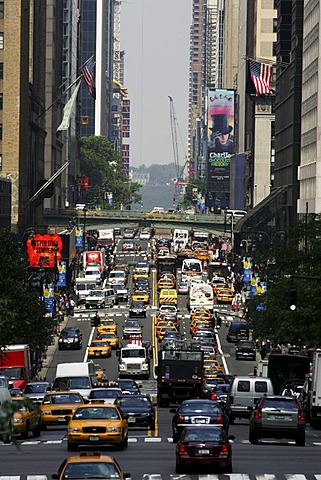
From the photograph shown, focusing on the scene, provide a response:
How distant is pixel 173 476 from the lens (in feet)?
118

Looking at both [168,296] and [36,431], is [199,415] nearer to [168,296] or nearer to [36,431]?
[36,431]

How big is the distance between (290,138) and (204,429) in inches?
4972

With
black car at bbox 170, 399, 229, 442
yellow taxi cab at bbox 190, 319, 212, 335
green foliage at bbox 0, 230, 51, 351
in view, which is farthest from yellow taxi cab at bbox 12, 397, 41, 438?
yellow taxi cab at bbox 190, 319, 212, 335

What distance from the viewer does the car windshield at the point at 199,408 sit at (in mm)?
43281

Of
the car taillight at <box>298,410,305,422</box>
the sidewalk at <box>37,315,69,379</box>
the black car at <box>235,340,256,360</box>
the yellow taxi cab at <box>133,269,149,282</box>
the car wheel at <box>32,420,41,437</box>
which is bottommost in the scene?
the sidewalk at <box>37,315,69,379</box>

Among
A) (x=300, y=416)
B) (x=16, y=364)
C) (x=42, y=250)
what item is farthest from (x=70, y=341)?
(x=300, y=416)

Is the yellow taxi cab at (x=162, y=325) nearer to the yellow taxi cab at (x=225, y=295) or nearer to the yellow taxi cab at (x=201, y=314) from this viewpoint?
the yellow taxi cab at (x=201, y=314)

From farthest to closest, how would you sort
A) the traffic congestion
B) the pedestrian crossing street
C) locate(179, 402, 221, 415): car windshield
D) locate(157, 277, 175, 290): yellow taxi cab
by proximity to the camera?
locate(157, 277, 175, 290): yellow taxi cab → locate(179, 402, 221, 415): car windshield → the traffic congestion → the pedestrian crossing street

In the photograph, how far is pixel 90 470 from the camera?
2984 centimetres

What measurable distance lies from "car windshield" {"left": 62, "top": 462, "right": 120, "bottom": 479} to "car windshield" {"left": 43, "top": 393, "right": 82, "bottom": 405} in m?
20.8

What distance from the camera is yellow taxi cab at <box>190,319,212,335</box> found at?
115 metres

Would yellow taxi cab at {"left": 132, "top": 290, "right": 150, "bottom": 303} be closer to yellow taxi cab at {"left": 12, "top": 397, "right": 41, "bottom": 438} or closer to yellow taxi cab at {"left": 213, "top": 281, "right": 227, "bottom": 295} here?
yellow taxi cab at {"left": 213, "top": 281, "right": 227, "bottom": 295}

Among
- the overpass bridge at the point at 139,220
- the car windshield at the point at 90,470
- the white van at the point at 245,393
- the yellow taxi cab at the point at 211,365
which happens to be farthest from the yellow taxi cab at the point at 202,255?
the car windshield at the point at 90,470

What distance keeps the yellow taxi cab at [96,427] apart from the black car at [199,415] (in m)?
1.78
